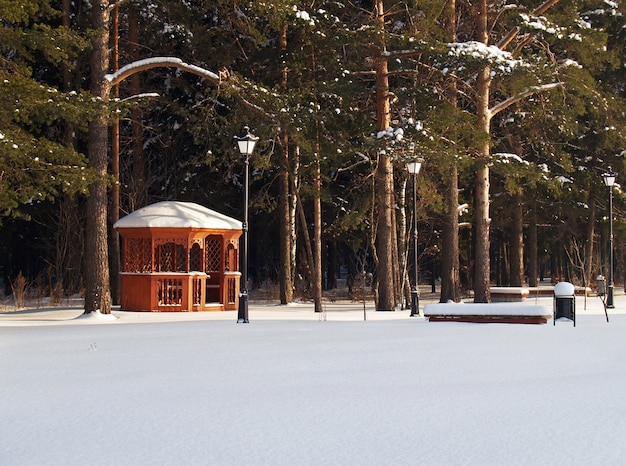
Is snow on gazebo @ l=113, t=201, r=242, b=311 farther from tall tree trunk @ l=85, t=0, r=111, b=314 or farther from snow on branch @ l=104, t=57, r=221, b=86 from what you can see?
snow on branch @ l=104, t=57, r=221, b=86

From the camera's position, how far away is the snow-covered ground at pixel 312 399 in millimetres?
6332

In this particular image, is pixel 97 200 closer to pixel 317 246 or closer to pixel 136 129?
pixel 317 246

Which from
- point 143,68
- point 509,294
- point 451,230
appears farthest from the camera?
point 509,294

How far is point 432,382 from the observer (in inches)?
378

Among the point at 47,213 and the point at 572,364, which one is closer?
the point at 572,364

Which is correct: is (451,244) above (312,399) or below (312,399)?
above

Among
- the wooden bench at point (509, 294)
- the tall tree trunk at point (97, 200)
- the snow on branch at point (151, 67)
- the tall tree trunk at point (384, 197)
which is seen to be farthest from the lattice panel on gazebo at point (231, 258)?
the wooden bench at point (509, 294)

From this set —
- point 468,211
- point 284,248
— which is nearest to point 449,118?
point 284,248

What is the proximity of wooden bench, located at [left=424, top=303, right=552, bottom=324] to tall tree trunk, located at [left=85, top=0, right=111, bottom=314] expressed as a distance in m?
7.50

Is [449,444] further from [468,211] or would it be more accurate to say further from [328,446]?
[468,211]

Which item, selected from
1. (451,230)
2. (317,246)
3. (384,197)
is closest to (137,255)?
(317,246)

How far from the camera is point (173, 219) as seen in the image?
77.2 feet

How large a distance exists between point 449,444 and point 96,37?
16409 millimetres

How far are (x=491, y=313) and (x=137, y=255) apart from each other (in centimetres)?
1003
